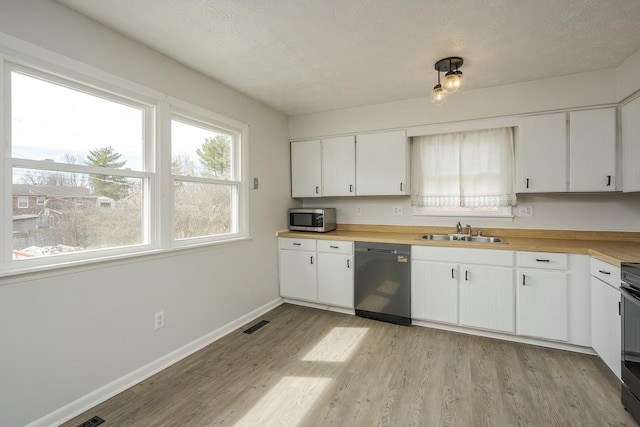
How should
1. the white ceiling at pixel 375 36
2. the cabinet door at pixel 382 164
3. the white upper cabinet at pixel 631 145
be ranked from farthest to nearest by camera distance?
1. the cabinet door at pixel 382 164
2. the white upper cabinet at pixel 631 145
3. the white ceiling at pixel 375 36

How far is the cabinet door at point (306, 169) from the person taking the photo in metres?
3.81

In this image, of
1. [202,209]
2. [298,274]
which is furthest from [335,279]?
[202,209]

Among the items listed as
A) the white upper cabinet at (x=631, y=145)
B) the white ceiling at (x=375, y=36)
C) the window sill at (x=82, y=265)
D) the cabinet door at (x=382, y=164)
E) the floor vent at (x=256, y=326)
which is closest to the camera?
the window sill at (x=82, y=265)

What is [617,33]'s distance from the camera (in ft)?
6.64

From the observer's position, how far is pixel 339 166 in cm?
369

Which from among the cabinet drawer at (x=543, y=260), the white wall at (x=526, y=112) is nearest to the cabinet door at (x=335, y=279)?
the white wall at (x=526, y=112)

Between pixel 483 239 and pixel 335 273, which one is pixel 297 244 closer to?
pixel 335 273

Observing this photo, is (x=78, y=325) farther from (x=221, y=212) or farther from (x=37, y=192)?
(x=221, y=212)

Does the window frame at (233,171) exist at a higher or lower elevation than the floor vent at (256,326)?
higher

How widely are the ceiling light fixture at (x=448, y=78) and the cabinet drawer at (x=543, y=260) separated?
1521 mm

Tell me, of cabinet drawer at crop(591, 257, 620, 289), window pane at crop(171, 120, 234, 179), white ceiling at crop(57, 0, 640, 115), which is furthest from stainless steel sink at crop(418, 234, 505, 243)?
window pane at crop(171, 120, 234, 179)

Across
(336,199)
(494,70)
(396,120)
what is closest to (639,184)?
(494,70)

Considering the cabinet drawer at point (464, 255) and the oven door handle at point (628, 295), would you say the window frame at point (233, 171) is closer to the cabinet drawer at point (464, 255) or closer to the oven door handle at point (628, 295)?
the cabinet drawer at point (464, 255)

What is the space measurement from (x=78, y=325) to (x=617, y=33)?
4.05m
